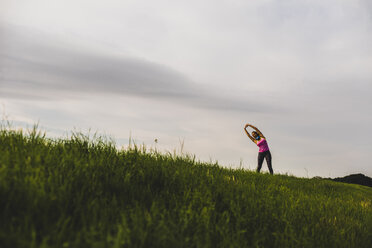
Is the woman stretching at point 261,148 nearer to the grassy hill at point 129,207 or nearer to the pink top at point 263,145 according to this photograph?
the pink top at point 263,145

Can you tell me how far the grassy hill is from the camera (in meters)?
2.80

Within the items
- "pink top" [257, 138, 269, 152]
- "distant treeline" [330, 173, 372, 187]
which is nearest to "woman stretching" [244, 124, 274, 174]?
"pink top" [257, 138, 269, 152]

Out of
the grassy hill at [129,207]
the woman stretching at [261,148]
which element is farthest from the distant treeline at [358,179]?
the grassy hill at [129,207]

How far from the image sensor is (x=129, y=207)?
3.46 m

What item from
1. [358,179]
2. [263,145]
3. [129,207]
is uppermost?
[263,145]

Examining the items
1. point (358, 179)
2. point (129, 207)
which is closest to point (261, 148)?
point (358, 179)

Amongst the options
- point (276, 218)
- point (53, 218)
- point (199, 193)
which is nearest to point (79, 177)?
point (53, 218)

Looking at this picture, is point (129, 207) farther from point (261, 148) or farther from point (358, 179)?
point (358, 179)

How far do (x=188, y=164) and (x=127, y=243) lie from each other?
327 centimetres

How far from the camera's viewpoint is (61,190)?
125 inches

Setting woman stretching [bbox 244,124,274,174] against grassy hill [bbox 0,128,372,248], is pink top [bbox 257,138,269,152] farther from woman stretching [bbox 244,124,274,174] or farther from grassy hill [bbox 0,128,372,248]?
grassy hill [bbox 0,128,372,248]

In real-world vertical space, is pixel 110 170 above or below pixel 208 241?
above

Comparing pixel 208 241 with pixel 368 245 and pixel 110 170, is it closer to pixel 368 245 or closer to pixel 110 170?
pixel 110 170

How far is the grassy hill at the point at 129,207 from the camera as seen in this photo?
110 inches
